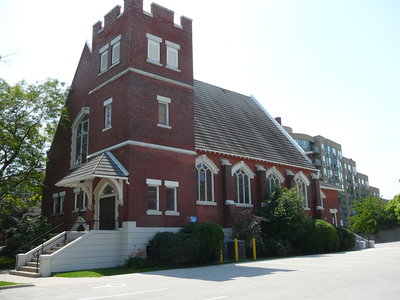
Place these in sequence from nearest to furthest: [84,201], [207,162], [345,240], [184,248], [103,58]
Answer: [184,248], [103,58], [84,201], [207,162], [345,240]

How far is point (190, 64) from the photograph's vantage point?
25328mm

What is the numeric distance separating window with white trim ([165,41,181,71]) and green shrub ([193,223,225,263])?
9764 millimetres

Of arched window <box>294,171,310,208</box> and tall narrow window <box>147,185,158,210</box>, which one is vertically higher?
arched window <box>294,171,310,208</box>

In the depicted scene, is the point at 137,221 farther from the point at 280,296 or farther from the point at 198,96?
the point at 198,96

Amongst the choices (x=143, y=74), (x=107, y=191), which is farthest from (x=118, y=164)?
(x=143, y=74)

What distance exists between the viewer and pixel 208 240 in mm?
20375

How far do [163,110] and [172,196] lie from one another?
5043 millimetres

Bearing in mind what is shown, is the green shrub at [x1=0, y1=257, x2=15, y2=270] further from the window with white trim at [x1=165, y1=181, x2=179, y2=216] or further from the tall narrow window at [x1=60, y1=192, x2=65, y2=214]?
the window with white trim at [x1=165, y1=181, x2=179, y2=216]

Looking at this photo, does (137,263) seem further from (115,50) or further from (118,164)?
(115,50)

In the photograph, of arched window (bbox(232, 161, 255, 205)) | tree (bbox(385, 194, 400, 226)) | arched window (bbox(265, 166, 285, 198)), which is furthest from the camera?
tree (bbox(385, 194, 400, 226))

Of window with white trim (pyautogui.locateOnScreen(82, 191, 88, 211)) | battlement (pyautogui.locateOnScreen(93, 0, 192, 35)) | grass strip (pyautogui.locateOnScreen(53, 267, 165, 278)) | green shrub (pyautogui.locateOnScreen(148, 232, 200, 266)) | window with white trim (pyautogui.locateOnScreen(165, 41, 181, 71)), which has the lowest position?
grass strip (pyautogui.locateOnScreen(53, 267, 165, 278))

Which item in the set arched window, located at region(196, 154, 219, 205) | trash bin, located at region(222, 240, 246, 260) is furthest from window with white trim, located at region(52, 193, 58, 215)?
trash bin, located at region(222, 240, 246, 260)

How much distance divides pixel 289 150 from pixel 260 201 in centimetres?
765

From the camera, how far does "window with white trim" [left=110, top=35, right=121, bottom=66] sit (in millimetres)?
23559
